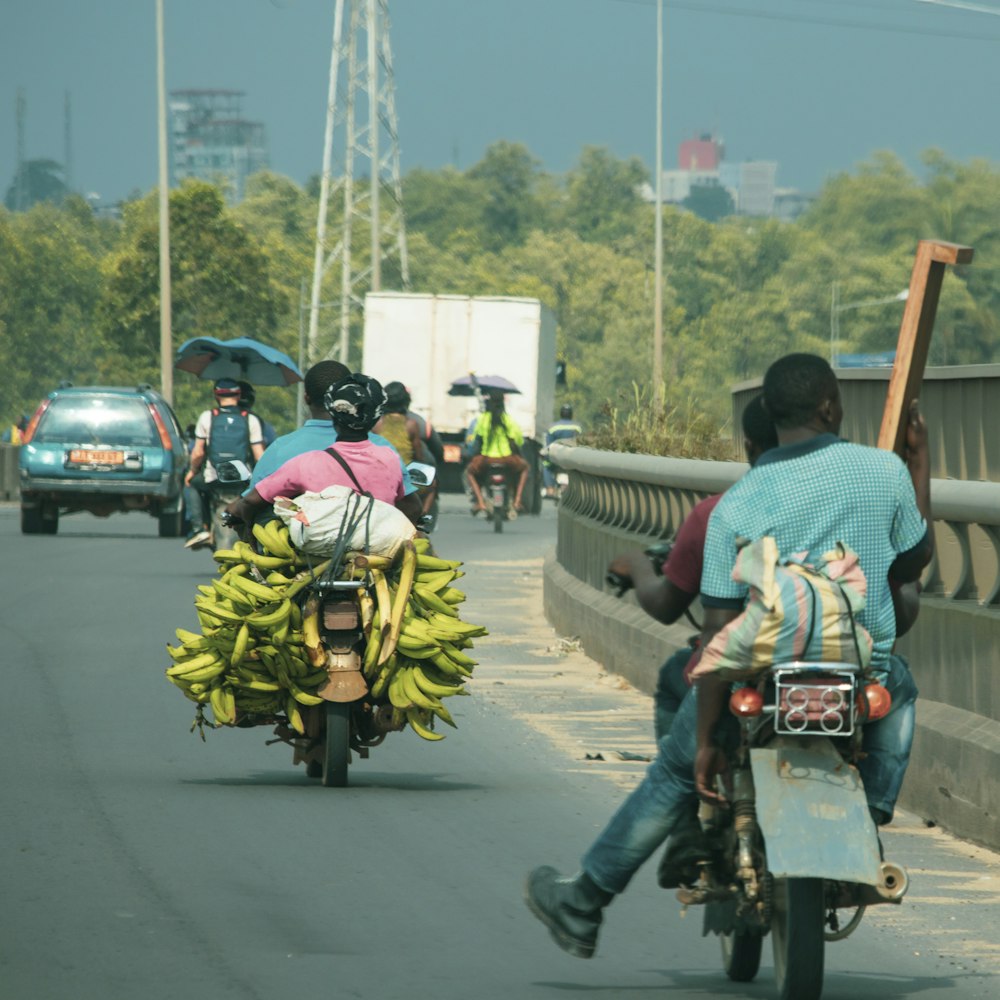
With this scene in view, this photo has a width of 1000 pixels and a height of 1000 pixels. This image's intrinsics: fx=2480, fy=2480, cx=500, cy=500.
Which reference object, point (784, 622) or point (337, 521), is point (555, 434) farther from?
point (784, 622)

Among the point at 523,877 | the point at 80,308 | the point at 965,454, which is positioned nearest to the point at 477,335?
the point at 965,454

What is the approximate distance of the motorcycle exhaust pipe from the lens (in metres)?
5.49

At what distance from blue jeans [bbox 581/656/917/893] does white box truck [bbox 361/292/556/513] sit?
37440mm

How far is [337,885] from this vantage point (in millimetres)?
7422

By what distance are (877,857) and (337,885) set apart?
2435 millimetres

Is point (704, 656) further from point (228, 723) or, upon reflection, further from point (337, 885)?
point (228, 723)

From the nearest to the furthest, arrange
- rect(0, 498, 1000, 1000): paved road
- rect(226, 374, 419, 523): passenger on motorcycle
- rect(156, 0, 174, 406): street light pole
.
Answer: rect(0, 498, 1000, 1000): paved road → rect(226, 374, 419, 523): passenger on motorcycle → rect(156, 0, 174, 406): street light pole

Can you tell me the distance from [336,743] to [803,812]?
4.31 metres

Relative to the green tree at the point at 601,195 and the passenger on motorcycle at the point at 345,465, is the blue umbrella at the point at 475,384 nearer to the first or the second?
the passenger on motorcycle at the point at 345,465

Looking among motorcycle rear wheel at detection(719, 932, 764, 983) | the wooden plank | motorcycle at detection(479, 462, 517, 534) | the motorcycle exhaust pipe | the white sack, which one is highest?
the wooden plank

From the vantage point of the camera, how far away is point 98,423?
1166 inches

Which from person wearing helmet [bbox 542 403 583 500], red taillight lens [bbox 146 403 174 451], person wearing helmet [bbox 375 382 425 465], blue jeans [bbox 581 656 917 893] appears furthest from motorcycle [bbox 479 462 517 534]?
blue jeans [bbox 581 656 917 893]

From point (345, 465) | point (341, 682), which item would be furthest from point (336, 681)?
point (345, 465)

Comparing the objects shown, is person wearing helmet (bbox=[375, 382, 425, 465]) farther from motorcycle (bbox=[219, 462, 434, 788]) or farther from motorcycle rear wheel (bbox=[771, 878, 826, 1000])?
motorcycle rear wheel (bbox=[771, 878, 826, 1000])
